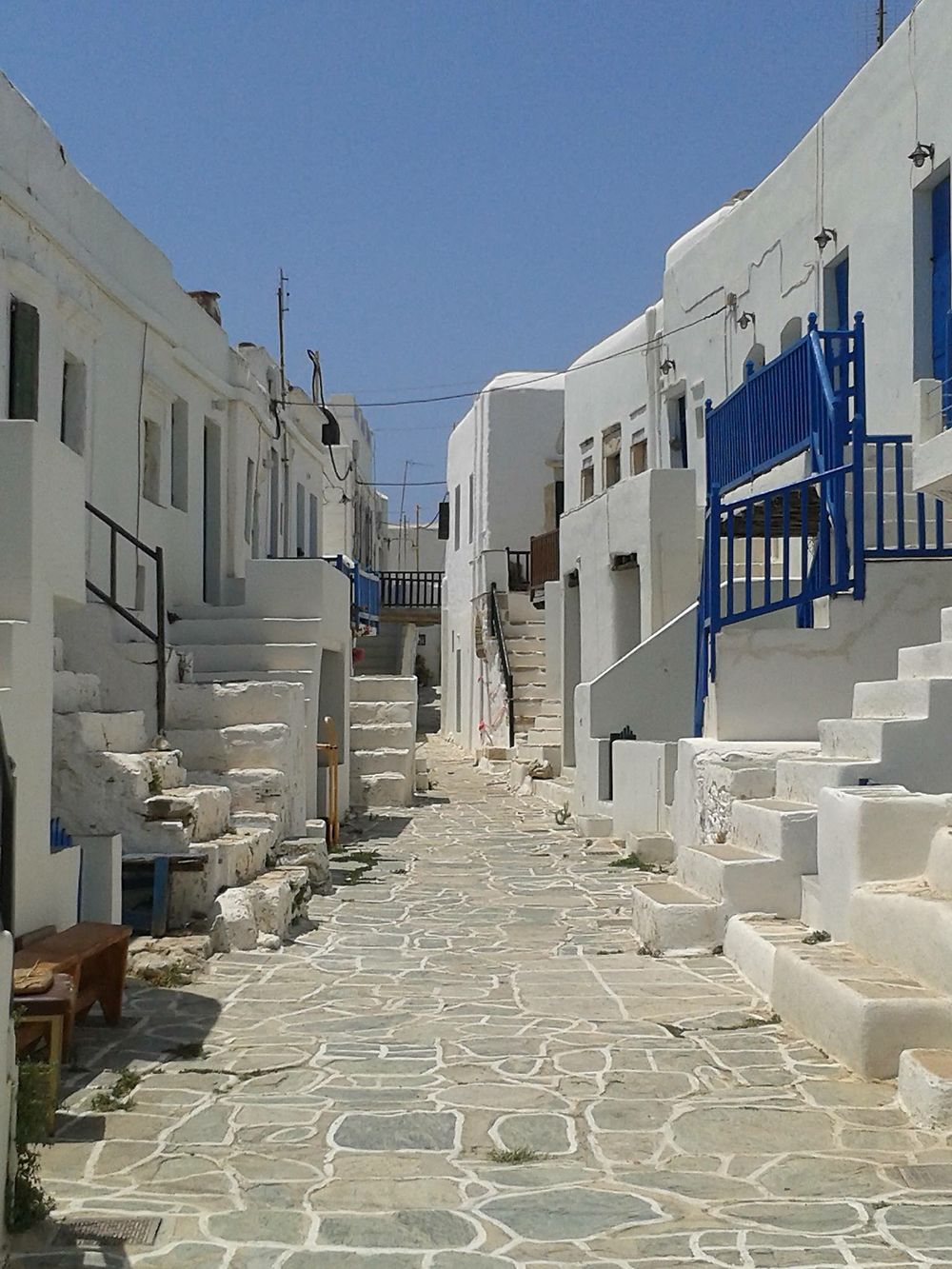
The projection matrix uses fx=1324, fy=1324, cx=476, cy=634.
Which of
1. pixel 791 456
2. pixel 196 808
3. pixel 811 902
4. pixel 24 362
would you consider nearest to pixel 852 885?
pixel 811 902

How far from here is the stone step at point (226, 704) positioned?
39.0ft

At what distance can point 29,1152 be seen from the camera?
4176 millimetres

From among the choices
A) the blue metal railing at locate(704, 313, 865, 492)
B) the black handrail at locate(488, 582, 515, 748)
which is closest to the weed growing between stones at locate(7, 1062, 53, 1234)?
the blue metal railing at locate(704, 313, 865, 492)

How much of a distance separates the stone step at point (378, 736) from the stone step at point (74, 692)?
8.07m

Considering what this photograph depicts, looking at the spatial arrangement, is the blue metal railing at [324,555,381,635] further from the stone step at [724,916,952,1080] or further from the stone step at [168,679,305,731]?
the stone step at [724,916,952,1080]

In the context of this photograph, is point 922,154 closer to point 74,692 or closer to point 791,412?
point 791,412

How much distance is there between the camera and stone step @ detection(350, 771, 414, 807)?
17859 millimetres

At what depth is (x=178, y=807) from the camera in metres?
8.95

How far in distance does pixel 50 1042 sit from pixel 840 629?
6787 mm

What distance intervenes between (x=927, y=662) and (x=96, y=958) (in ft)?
16.5

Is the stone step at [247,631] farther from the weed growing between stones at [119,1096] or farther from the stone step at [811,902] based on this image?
the weed growing between stones at [119,1096]

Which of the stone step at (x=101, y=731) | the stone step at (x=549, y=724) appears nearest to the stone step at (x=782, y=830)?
the stone step at (x=101, y=731)

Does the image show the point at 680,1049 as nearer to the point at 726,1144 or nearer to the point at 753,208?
the point at 726,1144

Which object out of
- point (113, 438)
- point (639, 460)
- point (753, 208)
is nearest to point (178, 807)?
point (113, 438)
